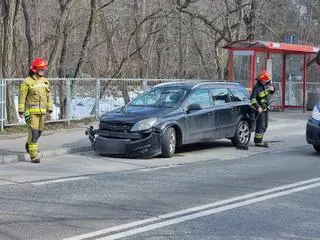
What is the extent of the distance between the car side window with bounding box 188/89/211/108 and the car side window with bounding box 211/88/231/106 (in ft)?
0.70

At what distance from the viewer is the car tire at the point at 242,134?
1449 cm

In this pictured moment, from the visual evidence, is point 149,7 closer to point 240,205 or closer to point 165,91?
point 165,91

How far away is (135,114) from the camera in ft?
41.1

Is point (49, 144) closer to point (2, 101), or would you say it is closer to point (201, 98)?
point (2, 101)

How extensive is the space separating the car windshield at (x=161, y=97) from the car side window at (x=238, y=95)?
1.67 metres

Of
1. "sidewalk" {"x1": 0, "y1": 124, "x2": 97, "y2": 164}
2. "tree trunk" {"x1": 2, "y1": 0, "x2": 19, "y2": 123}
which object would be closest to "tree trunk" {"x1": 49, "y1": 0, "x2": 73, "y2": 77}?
"tree trunk" {"x1": 2, "y1": 0, "x2": 19, "y2": 123}

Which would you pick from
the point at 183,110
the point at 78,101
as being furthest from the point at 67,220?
the point at 78,101

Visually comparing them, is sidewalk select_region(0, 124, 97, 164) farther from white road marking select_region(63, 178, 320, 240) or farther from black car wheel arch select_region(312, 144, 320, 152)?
white road marking select_region(63, 178, 320, 240)

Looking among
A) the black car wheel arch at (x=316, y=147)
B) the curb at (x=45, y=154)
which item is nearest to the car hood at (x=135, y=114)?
the curb at (x=45, y=154)

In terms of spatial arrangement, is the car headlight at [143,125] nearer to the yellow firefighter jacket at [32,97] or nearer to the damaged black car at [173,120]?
the damaged black car at [173,120]

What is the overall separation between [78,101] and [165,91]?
498 centimetres

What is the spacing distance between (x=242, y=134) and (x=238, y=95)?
0.96 metres

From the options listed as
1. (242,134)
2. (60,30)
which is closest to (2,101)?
(60,30)

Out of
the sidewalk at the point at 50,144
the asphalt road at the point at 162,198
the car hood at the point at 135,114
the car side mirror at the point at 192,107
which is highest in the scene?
the car side mirror at the point at 192,107
